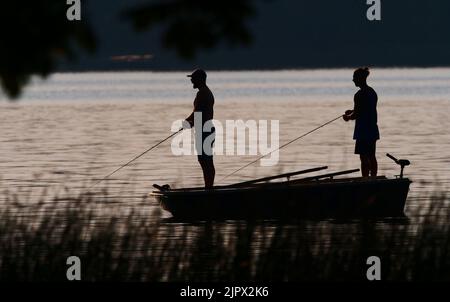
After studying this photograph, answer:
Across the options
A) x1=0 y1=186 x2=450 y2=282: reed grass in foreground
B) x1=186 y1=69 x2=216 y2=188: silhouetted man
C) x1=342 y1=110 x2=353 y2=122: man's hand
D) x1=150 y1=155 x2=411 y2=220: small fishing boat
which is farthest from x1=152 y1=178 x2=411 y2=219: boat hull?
x1=0 y1=186 x2=450 y2=282: reed grass in foreground

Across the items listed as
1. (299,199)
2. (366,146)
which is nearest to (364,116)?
(366,146)

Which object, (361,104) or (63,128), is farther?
(63,128)

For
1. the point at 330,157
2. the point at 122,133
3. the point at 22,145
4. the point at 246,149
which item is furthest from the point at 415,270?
the point at 122,133

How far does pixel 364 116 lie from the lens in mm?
23062

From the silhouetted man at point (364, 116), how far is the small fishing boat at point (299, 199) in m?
0.41

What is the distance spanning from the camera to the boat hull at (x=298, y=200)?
23188mm

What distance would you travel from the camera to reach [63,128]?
66.1 meters

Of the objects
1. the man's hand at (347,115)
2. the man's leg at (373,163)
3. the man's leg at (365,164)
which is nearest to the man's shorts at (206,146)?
the man's hand at (347,115)

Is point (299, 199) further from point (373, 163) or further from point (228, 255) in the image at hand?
point (228, 255)

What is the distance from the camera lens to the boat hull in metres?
23.2

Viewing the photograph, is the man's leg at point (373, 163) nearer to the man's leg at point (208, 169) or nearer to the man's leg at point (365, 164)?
the man's leg at point (365, 164)

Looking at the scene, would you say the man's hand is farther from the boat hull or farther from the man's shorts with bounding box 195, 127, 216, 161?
the man's shorts with bounding box 195, 127, 216, 161
